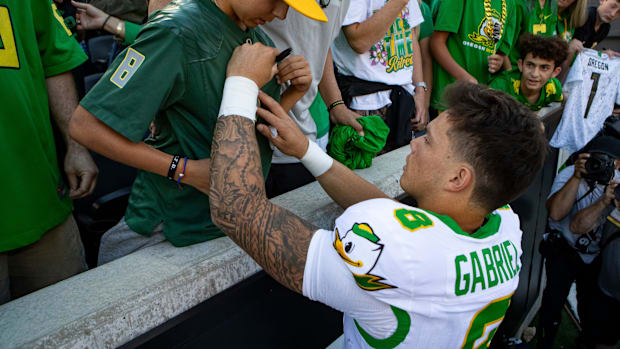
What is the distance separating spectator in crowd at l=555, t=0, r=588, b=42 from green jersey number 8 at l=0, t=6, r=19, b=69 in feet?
16.8

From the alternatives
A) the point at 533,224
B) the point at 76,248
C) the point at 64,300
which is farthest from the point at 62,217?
the point at 533,224

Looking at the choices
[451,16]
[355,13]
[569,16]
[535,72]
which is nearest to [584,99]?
[569,16]

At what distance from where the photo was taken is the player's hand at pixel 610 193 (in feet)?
9.86

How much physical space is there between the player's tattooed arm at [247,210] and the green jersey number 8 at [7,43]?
847 millimetres

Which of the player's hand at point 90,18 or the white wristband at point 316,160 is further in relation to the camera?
the player's hand at point 90,18

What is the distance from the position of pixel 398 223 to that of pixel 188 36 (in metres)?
0.81

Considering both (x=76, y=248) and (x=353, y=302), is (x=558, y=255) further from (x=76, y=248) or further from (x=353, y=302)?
(x=76, y=248)

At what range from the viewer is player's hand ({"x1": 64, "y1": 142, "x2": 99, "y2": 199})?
177 centimetres

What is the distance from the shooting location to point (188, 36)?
1.26 m

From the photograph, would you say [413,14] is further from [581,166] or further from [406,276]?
[406,276]

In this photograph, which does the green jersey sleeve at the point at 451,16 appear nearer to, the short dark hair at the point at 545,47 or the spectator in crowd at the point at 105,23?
the short dark hair at the point at 545,47

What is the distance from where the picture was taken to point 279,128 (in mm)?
1453

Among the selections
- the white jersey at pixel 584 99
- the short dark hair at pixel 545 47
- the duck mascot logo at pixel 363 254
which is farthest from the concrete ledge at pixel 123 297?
the white jersey at pixel 584 99

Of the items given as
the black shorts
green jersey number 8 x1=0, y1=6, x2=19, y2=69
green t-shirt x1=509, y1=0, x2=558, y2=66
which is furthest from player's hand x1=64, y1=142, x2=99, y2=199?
green t-shirt x1=509, y1=0, x2=558, y2=66
